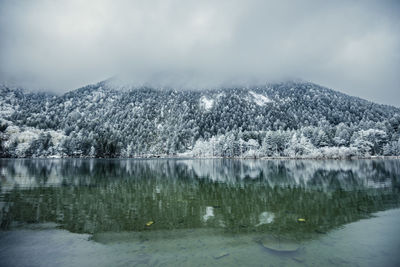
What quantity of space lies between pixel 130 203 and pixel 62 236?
9937 millimetres

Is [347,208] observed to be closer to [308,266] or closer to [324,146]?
[308,266]

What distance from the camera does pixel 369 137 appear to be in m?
152

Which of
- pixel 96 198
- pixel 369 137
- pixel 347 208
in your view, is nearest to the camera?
pixel 347 208

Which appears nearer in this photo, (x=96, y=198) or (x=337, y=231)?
(x=337, y=231)

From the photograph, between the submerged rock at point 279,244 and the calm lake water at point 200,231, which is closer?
the calm lake water at point 200,231

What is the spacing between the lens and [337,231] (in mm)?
15547

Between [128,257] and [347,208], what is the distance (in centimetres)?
2235

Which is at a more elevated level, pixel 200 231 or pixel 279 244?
pixel 279 244

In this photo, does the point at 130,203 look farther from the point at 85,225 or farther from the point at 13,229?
the point at 13,229

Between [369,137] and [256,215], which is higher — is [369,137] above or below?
above

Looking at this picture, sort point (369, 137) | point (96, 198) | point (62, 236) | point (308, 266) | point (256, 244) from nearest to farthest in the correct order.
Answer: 1. point (308, 266)
2. point (256, 244)
3. point (62, 236)
4. point (96, 198)
5. point (369, 137)

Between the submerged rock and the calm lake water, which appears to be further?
the submerged rock

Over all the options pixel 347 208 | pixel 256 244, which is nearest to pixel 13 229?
pixel 256 244

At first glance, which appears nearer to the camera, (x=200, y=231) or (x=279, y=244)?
(x=279, y=244)
